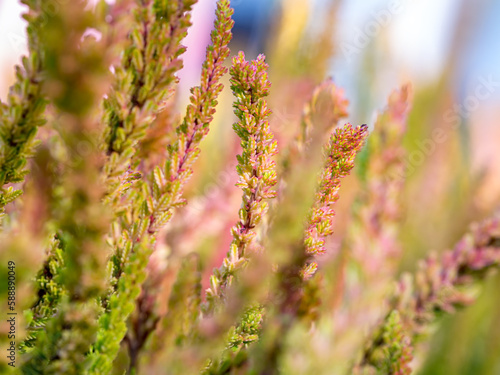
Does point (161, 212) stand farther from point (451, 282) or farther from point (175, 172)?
point (451, 282)

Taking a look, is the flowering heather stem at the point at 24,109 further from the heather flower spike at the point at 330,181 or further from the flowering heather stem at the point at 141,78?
the heather flower spike at the point at 330,181

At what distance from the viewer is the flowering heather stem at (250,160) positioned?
409mm

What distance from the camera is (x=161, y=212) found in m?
0.39

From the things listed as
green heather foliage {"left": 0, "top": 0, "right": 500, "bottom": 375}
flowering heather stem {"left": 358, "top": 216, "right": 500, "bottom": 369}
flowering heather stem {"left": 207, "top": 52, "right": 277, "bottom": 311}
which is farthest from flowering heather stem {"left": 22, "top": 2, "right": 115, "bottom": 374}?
flowering heather stem {"left": 358, "top": 216, "right": 500, "bottom": 369}

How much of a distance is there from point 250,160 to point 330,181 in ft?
0.26

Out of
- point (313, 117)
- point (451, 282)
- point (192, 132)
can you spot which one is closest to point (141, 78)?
point (192, 132)

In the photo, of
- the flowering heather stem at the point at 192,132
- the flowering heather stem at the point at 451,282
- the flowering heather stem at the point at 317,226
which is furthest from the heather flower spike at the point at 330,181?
the flowering heather stem at the point at 451,282

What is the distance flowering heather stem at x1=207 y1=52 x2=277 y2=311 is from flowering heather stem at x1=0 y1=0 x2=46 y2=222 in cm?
17

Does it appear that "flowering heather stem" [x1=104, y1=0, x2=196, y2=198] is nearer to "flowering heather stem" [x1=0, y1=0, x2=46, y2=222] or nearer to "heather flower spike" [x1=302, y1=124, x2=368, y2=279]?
"flowering heather stem" [x1=0, y1=0, x2=46, y2=222]

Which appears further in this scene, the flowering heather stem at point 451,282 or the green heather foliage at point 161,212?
the flowering heather stem at point 451,282

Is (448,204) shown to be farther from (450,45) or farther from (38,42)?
(38,42)

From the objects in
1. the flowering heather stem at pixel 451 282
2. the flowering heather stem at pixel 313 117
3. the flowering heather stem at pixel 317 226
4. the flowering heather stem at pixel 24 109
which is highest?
the flowering heather stem at pixel 24 109

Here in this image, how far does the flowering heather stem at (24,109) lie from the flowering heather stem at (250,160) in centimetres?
17

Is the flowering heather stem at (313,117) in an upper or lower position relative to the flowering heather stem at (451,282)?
upper
